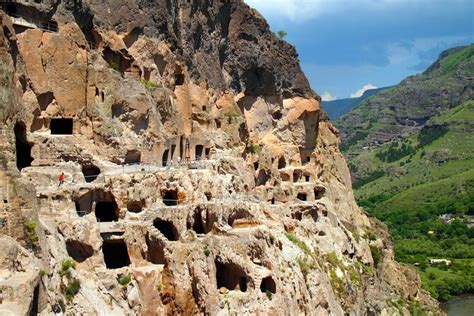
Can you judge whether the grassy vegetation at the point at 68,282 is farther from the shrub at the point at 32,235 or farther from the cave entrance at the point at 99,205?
the cave entrance at the point at 99,205

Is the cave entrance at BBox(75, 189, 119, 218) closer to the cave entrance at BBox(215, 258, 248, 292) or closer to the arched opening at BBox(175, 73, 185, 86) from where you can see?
the cave entrance at BBox(215, 258, 248, 292)

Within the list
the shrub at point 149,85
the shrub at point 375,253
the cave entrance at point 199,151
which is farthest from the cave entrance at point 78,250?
the shrub at point 375,253

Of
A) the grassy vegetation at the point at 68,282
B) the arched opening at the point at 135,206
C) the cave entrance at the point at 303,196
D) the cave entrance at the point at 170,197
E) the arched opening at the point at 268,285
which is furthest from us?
the cave entrance at the point at 303,196

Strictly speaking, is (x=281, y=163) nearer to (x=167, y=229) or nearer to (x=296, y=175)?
(x=296, y=175)

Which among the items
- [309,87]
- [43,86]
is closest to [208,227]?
[43,86]

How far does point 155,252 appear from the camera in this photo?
126 ft

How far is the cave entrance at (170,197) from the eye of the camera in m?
42.1

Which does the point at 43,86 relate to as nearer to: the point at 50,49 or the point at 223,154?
the point at 50,49

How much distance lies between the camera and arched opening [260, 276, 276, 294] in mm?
40391

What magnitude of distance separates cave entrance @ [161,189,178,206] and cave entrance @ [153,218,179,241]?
6.36 ft

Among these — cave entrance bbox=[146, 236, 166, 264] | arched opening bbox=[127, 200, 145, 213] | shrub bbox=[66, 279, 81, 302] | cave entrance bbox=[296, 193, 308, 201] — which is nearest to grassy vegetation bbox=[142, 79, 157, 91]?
arched opening bbox=[127, 200, 145, 213]

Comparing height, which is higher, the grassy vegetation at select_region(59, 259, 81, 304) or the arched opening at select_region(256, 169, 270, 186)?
the arched opening at select_region(256, 169, 270, 186)

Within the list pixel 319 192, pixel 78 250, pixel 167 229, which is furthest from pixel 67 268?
pixel 319 192

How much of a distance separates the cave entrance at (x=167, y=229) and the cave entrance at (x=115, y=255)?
2589mm
